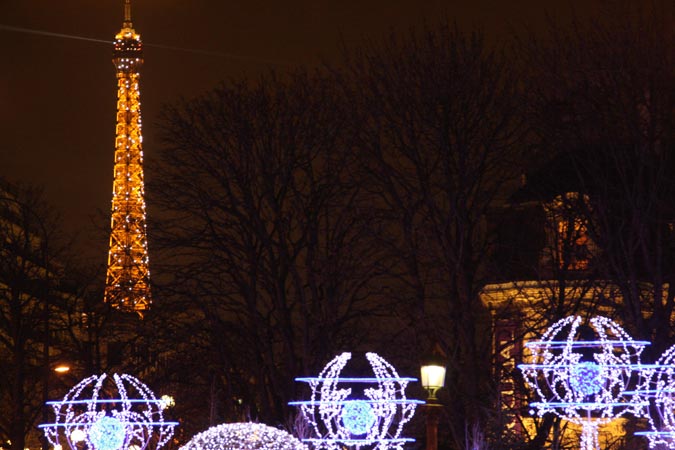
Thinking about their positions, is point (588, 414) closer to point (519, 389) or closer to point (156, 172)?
point (519, 389)

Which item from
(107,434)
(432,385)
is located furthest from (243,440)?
(107,434)

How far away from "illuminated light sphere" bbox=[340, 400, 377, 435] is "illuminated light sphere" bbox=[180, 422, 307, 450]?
7367 mm

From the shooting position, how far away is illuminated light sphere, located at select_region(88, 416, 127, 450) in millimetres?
34188

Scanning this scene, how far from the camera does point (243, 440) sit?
2416cm

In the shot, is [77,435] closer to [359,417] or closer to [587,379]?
[359,417]

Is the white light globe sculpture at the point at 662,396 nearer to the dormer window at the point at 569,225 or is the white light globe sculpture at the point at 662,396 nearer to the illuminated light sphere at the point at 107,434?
the dormer window at the point at 569,225

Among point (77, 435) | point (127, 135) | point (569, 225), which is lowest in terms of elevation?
point (77, 435)

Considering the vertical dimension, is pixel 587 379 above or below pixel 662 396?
above

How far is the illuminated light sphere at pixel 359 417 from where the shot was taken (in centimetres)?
3189

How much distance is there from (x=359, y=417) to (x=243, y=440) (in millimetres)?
8077

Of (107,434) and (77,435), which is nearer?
(107,434)

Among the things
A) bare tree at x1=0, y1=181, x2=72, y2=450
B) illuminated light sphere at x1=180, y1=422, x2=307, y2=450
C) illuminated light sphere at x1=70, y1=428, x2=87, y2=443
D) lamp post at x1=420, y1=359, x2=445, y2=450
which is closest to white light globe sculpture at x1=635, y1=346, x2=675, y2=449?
lamp post at x1=420, y1=359, x2=445, y2=450

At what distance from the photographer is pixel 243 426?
80.1 ft

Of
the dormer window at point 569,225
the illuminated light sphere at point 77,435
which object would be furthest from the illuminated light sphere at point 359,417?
the dormer window at point 569,225
